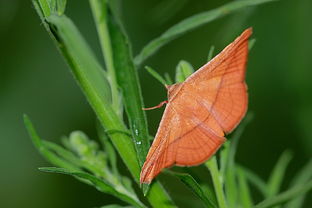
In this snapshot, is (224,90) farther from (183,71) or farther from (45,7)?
(45,7)

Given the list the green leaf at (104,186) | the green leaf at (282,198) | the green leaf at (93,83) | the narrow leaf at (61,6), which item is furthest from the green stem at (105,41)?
the green leaf at (282,198)

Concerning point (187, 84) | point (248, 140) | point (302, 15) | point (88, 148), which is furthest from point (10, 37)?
point (187, 84)

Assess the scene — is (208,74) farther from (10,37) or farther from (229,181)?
(10,37)

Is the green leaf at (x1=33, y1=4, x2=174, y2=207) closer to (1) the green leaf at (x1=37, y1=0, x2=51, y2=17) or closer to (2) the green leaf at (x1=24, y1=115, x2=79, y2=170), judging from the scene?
(1) the green leaf at (x1=37, y1=0, x2=51, y2=17)

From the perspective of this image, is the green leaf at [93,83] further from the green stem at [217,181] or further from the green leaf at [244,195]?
the green leaf at [244,195]

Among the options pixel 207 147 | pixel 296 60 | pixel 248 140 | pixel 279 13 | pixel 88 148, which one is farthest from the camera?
pixel 248 140
